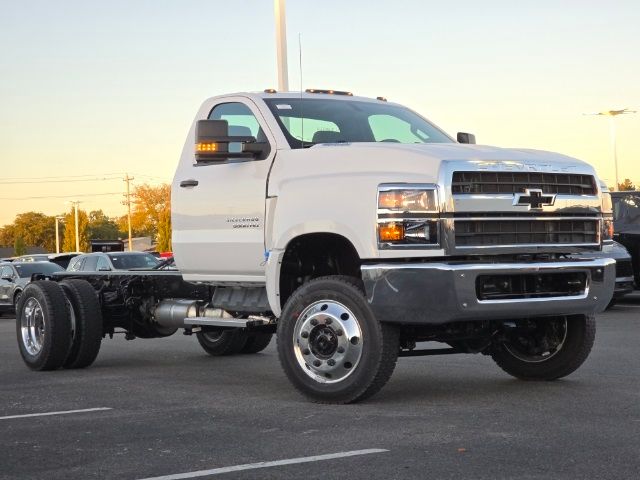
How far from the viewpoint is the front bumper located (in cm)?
771

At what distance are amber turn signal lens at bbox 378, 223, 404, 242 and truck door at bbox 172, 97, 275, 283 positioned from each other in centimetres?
141

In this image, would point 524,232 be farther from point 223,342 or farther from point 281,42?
point 281,42

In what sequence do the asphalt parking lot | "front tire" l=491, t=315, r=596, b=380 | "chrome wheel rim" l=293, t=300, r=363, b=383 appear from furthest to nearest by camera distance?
1. "front tire" l=491, t=315, r=596, b=380
2. "chrome wheel rim" l=293, t=300, r=363, b=383
3. the asphalt parking lot

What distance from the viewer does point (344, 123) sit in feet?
31.6

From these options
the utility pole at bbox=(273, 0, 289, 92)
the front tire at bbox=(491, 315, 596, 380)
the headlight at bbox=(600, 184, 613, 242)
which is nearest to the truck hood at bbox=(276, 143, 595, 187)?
the headlight at bbox=(600, 184, 613, 242)

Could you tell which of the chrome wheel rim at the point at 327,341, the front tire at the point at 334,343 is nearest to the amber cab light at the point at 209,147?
the front tire at the point at 334,343

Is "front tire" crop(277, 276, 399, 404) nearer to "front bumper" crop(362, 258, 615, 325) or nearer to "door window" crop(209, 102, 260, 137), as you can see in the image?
"front bumper" crop(362, 258, 615, 325)

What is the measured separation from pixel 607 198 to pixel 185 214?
11.6ft

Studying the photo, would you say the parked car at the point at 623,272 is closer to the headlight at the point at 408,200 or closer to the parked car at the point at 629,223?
the parked car at the point at 629,223

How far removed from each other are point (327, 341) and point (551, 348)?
220 cm

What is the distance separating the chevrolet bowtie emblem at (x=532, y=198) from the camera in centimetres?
811

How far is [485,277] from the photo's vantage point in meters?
7.89

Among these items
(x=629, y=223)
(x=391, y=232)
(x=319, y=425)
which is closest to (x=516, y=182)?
(x=391, y=232)

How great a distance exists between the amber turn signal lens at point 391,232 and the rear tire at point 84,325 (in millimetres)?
4483
